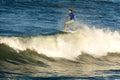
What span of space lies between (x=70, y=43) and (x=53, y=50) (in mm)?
1704

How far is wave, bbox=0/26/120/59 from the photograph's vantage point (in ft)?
79.3

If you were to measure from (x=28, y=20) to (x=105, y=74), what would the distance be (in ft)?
55.5

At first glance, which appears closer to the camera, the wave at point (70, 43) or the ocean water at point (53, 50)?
the ocean water at point (53, 50)

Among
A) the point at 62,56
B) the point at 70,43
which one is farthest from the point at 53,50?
the point at 70,43

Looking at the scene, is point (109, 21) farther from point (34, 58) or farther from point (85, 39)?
point (34, 58)

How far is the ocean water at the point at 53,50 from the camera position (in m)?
20.2

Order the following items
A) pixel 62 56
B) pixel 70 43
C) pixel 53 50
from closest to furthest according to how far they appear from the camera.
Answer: pixel 62 56
pixel 53 50
pixel 70 43

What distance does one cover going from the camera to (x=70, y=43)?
26172mm

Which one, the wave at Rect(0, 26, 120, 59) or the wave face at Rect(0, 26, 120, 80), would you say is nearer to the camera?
the wave face at Rect(0, 26, 120, 80)

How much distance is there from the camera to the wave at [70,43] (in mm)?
24156

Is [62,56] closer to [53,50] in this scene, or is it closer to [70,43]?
[53,50]

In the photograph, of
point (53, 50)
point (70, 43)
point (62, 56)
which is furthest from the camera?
point (70, 43)

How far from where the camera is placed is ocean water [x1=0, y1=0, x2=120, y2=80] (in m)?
20.2

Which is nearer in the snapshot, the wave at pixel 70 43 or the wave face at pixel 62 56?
the wave face at pixel 62 56
